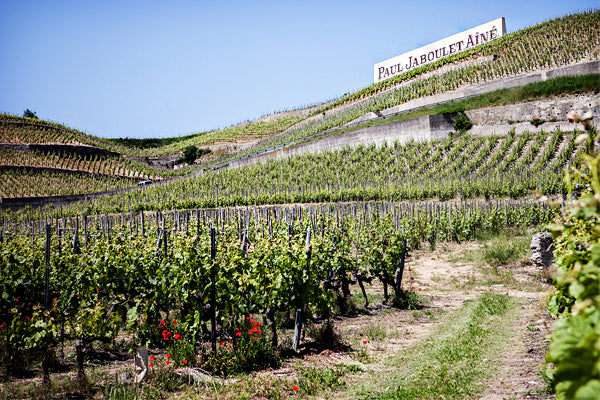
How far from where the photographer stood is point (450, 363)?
20.2 feet

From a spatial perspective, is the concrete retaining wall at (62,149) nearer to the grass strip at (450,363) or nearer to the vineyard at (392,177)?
the vineyard at (392,177)

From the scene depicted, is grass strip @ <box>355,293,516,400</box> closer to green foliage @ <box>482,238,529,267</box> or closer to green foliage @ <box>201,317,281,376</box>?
green foliage @ <box>201,317,281,376</box>

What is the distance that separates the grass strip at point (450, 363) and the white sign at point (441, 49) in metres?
58.7

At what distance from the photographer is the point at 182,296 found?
706 centimetres

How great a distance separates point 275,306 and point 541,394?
3.94 m

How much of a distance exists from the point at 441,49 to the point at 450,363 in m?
63.2

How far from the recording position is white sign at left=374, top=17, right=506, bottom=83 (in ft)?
192

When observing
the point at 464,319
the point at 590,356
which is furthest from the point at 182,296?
the point at 590,356

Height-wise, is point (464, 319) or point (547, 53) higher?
point (547, 53)

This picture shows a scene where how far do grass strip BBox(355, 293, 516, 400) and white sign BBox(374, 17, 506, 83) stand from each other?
5872 cm

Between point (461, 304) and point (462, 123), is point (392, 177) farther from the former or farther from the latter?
point (461, 304)

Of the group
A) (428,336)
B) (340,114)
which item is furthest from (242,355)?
(340,114)

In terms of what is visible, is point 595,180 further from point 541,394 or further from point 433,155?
point 433,155

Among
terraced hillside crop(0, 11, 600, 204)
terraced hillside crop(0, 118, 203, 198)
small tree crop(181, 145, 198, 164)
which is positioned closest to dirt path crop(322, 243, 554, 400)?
terraced hillside crop(0, 11, 600, 204)
